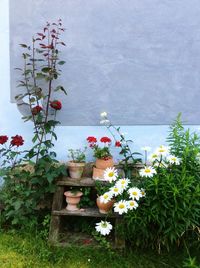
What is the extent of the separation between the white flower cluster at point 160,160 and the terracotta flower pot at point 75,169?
761 millimetres

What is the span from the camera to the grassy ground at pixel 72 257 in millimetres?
3125

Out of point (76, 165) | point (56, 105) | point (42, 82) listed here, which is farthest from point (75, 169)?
point (42, 82)

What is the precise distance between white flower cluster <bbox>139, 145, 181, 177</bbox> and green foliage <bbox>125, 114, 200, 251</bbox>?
5 cm

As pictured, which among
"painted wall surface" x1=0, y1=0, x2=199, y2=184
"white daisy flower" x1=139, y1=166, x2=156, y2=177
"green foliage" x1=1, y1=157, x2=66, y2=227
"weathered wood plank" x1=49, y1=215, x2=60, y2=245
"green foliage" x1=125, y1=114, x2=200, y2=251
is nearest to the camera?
"green foliage" x1=125, y1=114, x2=200, y2=251

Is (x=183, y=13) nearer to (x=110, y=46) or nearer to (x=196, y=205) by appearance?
(x=110, y=46)

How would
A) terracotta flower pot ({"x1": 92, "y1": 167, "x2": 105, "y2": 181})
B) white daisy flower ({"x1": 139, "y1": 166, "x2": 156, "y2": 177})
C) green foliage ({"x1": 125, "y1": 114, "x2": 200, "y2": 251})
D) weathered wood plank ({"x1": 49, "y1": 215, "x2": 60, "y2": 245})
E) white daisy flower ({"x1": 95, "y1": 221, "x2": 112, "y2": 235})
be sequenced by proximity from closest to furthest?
green foliage ({"x1": 125, "y1": 114, "x2": 200, "y2": 251}) < white daisy flower ({"x1": 139, "y1": 166, "x2": 156, "y2": 177}) < white daisy flower ({"x1": 95, "y1": 221, "x2": 112, "y2": 235}) < weathered wood plank ({"x1": 49, "y1": 215, "x2": 60, "y2": 245}) < terracotta flower pot ({"x1": 92, "y1": 167, "x2": 105, "y2": 181})

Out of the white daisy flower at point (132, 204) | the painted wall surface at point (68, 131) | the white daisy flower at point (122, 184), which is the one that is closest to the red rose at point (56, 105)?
the painted wall surface at point (68, 131)

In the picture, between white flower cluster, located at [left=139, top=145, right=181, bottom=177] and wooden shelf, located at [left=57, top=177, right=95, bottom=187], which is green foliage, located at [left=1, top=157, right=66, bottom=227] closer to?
wooden shelf, located at [left=57, top=177, right=95, bottom=187]

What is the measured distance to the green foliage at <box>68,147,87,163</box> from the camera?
3.76m

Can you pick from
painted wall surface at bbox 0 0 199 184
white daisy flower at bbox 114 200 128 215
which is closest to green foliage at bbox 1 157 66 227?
painted wall surface at bbox 0 0 199 184

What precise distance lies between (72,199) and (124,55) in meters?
1.64

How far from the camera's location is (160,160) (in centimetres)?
328

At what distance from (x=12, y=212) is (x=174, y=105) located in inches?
81.4

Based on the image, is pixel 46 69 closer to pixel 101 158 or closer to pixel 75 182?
pixel 101 158
